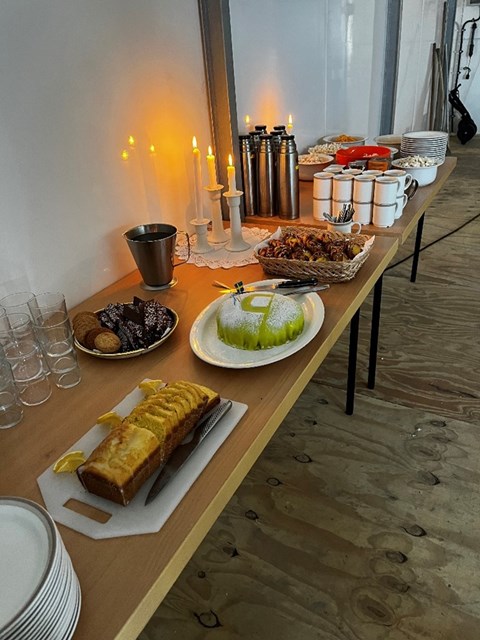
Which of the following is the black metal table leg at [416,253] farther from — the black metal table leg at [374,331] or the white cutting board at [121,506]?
the white cutting board at [121,506]

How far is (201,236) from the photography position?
141cm

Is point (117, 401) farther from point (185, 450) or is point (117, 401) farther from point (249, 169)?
point (249, 169)

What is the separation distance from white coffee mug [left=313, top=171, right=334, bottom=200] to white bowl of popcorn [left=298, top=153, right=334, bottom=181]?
15.6 inches

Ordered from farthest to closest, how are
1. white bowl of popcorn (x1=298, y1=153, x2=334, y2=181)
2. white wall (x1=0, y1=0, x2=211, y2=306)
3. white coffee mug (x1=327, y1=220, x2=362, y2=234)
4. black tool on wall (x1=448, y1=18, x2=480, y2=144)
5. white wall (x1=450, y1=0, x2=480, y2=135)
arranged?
black tool on wall (x1=448, y1=18, x2=480, y2=144) < white wall (x1=450, y1=0, x2=480, y2=135) < white bowl of popcorn (x1=298, y1=153, x2=334, y2=181) < white coffee mug (x1=327, y1=220, x2=362, y2=234) < white wall (x1=0, y1=0, x2=211, y2=306)

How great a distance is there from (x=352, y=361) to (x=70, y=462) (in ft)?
3.70

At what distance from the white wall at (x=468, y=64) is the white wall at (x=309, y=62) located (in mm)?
3471

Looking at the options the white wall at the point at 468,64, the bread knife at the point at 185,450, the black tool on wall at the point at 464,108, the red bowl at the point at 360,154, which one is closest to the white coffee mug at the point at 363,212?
the red bowl at the point at 360,154

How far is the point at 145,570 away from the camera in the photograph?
55cm

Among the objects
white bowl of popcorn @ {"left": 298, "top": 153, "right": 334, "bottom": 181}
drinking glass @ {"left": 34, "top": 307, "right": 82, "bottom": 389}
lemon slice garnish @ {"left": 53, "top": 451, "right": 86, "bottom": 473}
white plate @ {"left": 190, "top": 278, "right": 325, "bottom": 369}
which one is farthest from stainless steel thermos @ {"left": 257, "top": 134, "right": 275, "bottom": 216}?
lemon slice garnish @ {"left": 53, "top": 451, "right": 86, "bottom": 473}

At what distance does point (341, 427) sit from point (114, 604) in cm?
125

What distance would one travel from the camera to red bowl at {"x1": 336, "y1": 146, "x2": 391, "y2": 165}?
1.89m

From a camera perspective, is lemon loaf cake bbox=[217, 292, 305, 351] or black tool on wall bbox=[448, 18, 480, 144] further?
black tool on wall bbox=[448, 18, 480, 144]

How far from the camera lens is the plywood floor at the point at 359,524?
1114 millimetres

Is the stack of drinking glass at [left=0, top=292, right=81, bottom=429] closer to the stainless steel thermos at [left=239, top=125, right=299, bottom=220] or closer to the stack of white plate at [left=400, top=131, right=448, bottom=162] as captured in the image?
the stainless steel thermos at [left=239, top=125, right=299, bottom=220]
